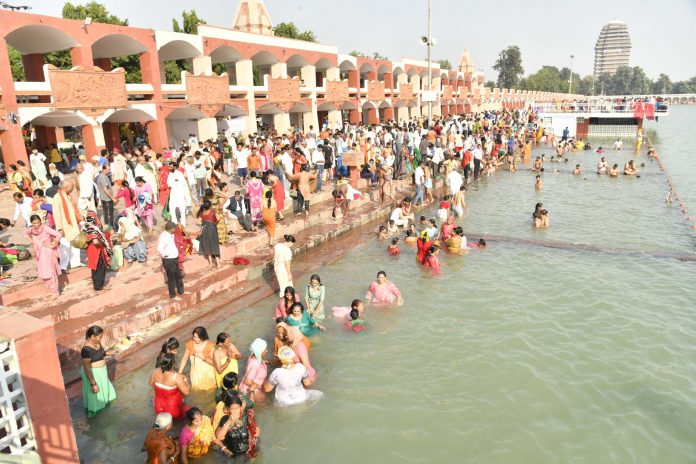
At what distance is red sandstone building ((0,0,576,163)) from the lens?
48.9ft

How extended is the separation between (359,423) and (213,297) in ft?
13.4

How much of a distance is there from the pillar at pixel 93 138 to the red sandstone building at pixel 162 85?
36 mm

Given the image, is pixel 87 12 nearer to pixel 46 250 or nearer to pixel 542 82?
pixel 46 250

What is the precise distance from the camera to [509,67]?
92.6 metres

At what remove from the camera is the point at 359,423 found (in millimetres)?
6039

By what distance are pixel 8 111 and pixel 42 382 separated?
13665 mm

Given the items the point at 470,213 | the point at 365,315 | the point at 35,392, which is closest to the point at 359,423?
the point at 365,315

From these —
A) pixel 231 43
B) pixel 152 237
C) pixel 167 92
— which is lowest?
pixel 152 237

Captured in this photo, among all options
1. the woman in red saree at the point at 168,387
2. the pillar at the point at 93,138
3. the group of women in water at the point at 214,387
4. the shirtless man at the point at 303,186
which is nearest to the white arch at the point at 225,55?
the pillar at the point at 93,138

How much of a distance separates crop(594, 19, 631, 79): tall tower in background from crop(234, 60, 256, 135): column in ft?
611

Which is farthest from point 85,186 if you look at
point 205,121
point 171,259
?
point 205,121

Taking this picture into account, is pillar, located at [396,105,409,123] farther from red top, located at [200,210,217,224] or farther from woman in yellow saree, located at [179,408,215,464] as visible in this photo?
woman in yellow saree, located at [179,408,215,464]

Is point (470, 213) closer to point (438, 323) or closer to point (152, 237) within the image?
point (438, 323)

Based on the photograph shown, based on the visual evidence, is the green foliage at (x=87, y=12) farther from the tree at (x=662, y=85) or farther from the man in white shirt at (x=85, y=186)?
the tree at (x=662, y=85)
